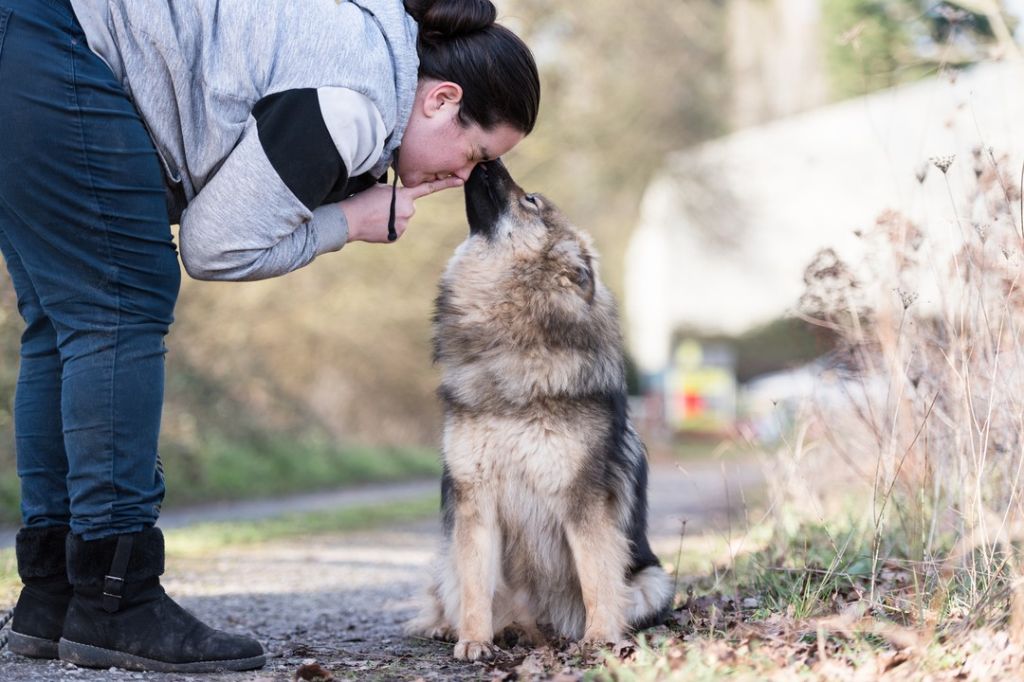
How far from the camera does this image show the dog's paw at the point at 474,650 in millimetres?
3340

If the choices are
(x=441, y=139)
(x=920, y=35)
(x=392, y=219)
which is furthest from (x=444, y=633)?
(x=920, y=35)

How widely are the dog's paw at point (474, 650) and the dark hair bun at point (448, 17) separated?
1.76 metres

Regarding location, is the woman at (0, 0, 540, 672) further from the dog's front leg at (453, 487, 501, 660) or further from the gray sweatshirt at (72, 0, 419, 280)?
the dog's front leg at (453, 487, 501, 660)

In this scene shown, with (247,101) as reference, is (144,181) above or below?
below

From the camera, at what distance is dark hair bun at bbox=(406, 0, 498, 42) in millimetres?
3025

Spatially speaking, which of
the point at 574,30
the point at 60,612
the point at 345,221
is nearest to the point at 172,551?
the point at 60,612

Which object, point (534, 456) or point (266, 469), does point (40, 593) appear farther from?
point (266, 469)

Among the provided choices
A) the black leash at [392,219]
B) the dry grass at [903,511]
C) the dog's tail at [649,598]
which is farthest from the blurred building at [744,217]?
the black leash at [392,219]

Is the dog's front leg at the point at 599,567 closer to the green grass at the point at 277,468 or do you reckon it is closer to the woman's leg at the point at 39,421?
the woman's leg at the point at 39,421

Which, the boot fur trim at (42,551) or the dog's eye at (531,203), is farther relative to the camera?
the dog's eye at (531,203)

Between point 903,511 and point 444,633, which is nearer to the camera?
point 444,633

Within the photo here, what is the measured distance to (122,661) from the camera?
9.18ft

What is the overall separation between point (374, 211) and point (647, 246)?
2108cm

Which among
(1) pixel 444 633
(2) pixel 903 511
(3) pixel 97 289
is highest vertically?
(3) pixel 97 289
